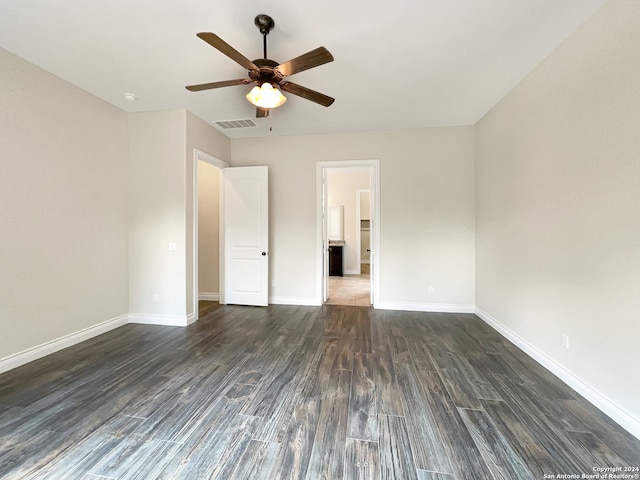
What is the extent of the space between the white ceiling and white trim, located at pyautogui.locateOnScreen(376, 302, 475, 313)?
115 inches

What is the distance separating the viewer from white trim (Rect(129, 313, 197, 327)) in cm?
359

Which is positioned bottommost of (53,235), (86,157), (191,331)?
(191,331)

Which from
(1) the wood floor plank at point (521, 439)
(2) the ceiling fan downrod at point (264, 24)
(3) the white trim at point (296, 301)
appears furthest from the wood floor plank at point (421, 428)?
(2) the ceiling fan downrod at point (264, 24)

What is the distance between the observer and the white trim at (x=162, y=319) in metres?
3.59

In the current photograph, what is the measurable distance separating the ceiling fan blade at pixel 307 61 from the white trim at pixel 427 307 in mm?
3529

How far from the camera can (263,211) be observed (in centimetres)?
445

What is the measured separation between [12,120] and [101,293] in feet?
6.56

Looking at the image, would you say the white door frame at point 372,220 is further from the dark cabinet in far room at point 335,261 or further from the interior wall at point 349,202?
the interior wall at point 349,202

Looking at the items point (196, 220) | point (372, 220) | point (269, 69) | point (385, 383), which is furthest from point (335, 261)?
point (269, 69)

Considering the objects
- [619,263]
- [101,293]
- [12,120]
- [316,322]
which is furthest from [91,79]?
[619,263]

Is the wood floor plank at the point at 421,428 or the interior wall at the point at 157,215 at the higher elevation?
the interior wall at the point at 157,215

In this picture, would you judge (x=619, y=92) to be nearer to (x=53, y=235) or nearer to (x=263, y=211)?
(x=263, y=211)

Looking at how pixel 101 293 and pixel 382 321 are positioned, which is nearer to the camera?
pixel 101 293

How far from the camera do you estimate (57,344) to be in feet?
9.21
